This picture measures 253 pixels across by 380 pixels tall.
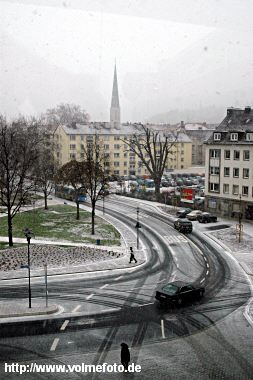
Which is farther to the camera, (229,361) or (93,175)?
(93,175)

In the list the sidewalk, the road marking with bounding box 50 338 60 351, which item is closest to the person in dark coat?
the road marking with bounding box 50 338 60 351

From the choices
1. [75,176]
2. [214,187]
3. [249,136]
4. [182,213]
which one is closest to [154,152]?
[214,187]

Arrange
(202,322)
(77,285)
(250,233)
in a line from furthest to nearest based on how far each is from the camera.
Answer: (250,233) < (77,285) < (202,322)

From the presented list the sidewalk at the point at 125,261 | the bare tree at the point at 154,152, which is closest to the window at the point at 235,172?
the sidewalk at the point at 125,261

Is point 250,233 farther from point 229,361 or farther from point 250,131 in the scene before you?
point 229,361

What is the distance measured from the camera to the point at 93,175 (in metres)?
47.9

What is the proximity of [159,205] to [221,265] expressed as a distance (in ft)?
88.7

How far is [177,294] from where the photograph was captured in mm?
22875

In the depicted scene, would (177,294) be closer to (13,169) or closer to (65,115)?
(13,169)

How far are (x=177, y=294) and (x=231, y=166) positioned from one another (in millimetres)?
29981

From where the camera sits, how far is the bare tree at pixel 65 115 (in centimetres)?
11600

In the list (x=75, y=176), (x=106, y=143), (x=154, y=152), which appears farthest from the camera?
(x=106, y=143)

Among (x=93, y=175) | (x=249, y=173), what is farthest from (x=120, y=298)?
(x=249, y=173)

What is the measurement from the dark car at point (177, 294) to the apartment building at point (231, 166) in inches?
1007
